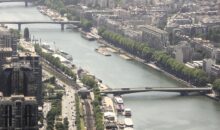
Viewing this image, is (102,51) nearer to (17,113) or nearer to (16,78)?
(16,78)

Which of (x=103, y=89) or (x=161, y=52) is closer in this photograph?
(x=103, y=89)

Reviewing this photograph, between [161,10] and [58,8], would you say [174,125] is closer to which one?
[161,10]

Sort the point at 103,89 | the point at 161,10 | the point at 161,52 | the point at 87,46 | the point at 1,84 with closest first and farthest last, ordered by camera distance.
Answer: the point at 1,84, the point at 103,89, the point at 161,52, the point at 87,46, the point at 161,10

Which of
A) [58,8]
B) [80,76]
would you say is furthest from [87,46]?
[58,8]

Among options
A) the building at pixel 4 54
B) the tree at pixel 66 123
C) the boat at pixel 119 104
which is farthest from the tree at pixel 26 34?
the tree at pixel 66 123

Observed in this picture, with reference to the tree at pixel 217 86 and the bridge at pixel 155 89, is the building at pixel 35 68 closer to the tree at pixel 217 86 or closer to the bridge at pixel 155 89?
the bridge at pixel 155 89

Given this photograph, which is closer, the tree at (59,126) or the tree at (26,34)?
the tree at (59,126)
